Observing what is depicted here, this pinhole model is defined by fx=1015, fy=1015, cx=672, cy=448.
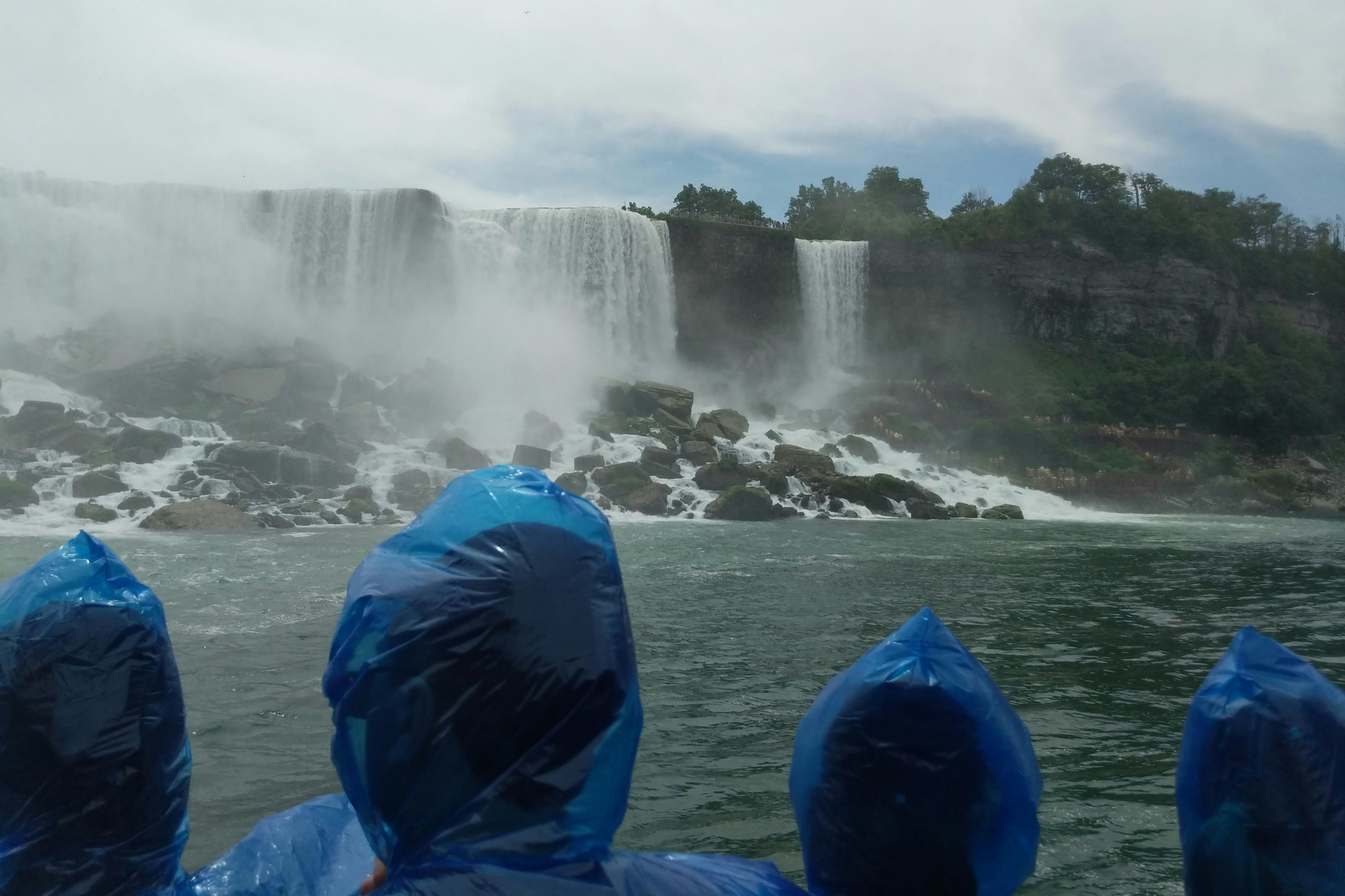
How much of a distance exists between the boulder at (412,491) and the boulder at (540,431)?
5.20 meters

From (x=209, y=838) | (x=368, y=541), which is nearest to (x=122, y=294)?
(x=368, y=541)

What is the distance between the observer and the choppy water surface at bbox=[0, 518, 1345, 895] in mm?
5059

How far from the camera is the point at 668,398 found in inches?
1266

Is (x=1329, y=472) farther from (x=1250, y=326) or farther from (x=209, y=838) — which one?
(x=209, y=838)

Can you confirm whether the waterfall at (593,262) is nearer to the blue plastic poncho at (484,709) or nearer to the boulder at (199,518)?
the boulder at (199,518)

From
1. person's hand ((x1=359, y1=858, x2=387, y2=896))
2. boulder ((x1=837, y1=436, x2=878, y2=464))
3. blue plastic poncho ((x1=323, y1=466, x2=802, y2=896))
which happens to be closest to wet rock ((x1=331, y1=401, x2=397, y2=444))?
boulder ((x1=837, y1=436, x2=878, y2=464))

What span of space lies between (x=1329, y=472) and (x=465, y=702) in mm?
46235

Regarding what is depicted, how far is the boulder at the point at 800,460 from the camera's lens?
2675 cm

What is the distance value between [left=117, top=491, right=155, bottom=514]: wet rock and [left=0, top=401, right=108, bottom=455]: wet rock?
4.33 meters

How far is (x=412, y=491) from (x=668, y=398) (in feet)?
37.7

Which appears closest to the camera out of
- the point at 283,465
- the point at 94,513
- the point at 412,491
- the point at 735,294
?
the point at 94,513

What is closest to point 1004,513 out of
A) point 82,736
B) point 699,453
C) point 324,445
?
point 699,453

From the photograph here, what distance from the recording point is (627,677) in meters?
1.57

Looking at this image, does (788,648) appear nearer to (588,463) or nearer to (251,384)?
(588,463)
